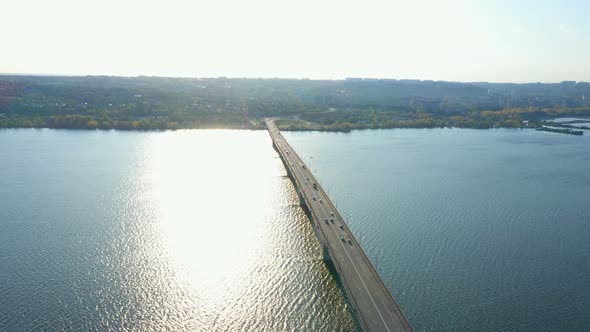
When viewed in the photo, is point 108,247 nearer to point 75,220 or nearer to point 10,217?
point 75,220

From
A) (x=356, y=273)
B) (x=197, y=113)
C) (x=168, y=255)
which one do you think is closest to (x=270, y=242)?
(x=168, y=255)

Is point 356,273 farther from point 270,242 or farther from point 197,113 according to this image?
point 197,113

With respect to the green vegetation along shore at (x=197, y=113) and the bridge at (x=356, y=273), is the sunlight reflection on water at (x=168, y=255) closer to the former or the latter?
the bridge at (x=356, y=273)

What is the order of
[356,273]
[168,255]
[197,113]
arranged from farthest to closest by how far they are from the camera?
1. [197,113]
2. [168,255]
3. [356,273]

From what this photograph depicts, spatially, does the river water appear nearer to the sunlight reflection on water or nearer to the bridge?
the sunlight reflection on water

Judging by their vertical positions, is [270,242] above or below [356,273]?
below

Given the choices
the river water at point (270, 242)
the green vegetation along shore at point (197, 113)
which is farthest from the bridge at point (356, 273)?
the green vegetation along shore at point (197, 113)
